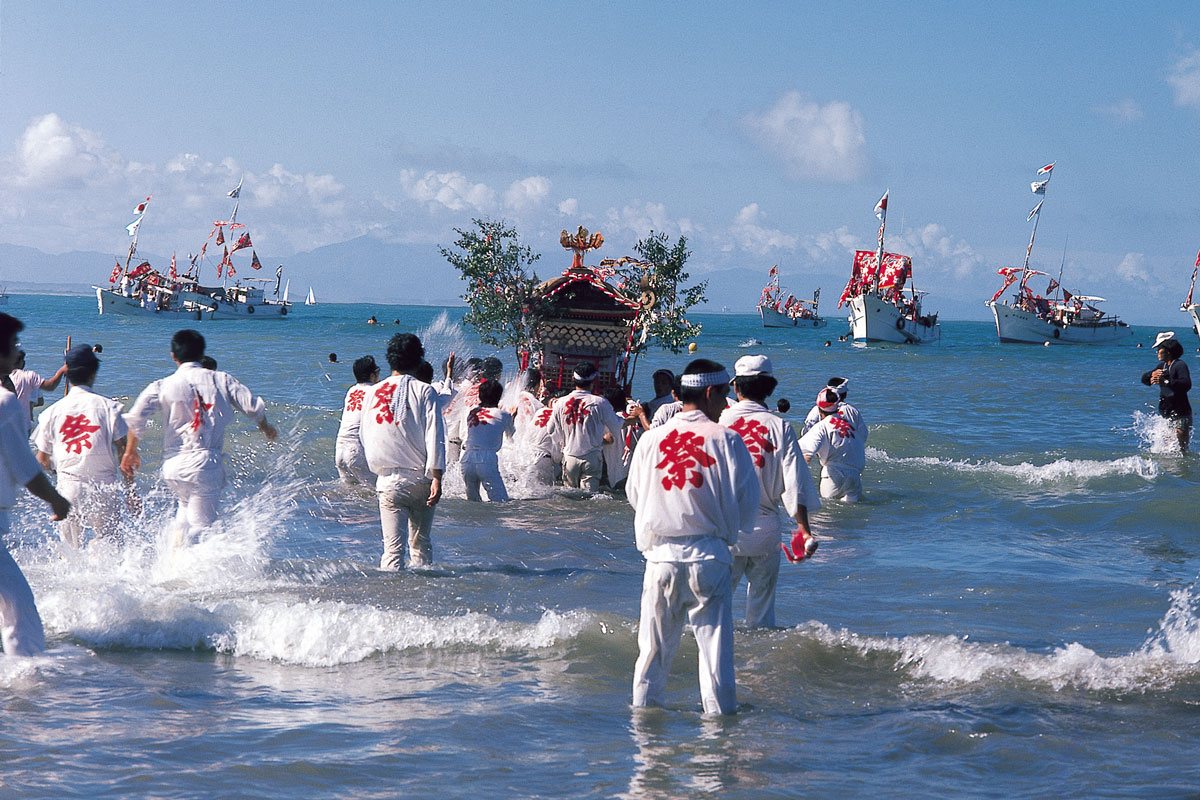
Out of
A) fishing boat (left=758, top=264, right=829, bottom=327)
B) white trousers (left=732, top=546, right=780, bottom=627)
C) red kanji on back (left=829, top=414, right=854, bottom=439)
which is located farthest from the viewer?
fishing boat (left=758, top=264, right=829, bottom=327)

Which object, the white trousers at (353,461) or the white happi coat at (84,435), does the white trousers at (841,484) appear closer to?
the white trousers at (353,461)

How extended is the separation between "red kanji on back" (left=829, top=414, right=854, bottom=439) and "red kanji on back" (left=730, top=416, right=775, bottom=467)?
649 cm

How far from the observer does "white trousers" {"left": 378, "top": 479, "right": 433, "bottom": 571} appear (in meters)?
8.08

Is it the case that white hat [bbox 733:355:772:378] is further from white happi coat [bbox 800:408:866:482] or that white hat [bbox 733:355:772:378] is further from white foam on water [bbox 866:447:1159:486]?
white foam on water [bbox 866:447:1159:486]

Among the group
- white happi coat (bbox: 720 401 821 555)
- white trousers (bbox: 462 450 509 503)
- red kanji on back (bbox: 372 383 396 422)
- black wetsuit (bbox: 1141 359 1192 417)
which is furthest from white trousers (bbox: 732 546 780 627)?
black wetsuit (bbox: 1141 359 1192 417)

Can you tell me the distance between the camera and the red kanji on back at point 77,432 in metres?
7.36

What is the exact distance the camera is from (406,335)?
25.8ft

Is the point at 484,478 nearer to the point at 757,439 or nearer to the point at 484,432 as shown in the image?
the point at 484,432

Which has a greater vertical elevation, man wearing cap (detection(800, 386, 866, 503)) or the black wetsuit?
the black wetsuit

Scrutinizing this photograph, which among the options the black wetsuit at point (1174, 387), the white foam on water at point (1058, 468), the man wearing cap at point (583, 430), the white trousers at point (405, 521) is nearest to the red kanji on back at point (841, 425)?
the man wearing cap at point (583, 430)

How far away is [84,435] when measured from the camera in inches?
290

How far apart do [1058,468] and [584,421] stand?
26.4 ft

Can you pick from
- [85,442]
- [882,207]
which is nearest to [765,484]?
[85,442]

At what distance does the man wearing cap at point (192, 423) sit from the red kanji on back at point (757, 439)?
3208 millimetres
